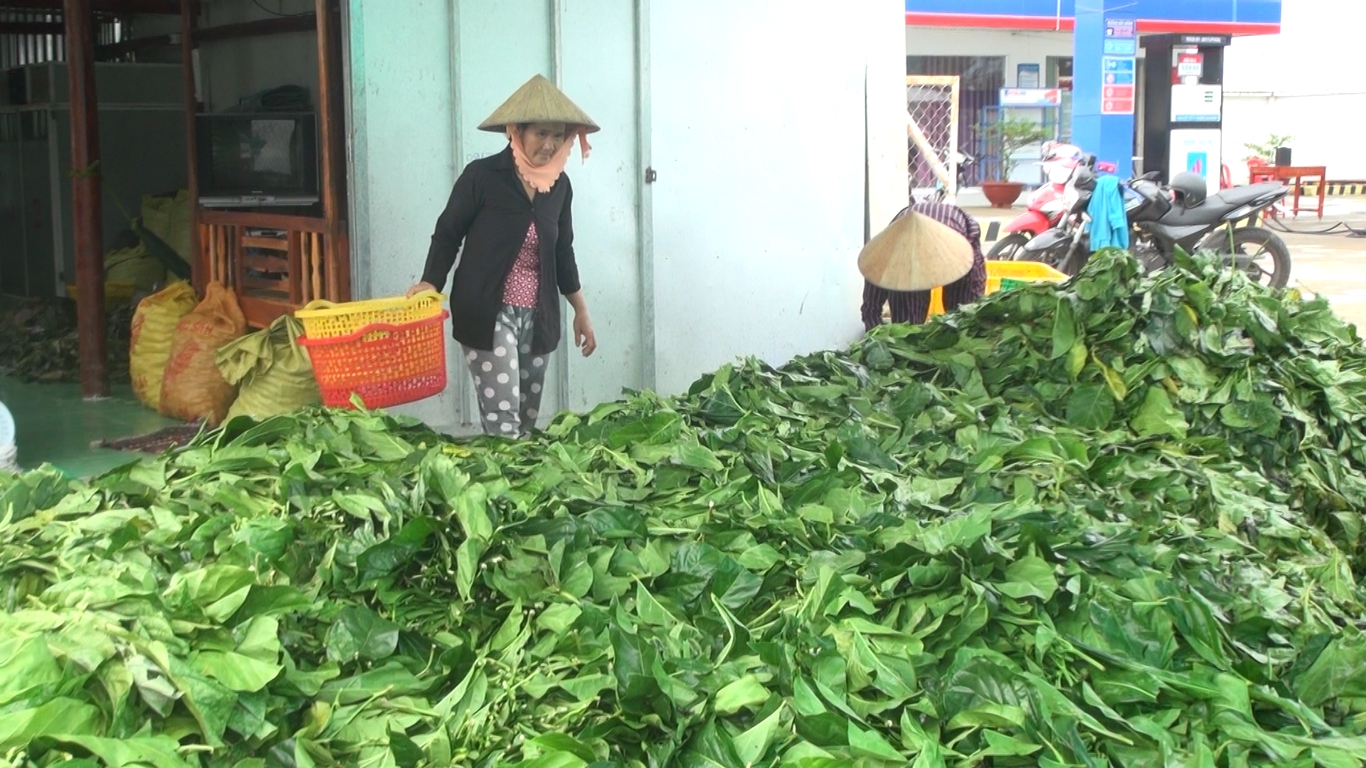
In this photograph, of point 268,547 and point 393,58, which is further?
point 393,58

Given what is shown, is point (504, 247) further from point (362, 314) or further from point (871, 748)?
point (871, 748)

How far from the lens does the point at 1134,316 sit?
4.15 meters

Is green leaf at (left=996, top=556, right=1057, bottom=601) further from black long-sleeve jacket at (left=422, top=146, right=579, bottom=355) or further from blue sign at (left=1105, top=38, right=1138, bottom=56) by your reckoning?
blue sign at (left=1105, top=38, right=1138, bottom=56)

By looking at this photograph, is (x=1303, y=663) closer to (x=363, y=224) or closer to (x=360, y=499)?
(x=360, y=499)

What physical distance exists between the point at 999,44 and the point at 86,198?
741 inches

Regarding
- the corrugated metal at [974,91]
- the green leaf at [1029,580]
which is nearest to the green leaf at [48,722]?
the green leaf at [1029,580]

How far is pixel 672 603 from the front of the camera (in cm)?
252

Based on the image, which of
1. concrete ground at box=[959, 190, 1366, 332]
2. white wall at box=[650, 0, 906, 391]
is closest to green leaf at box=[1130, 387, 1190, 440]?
white wall at box=[650, 0, 906, 391]

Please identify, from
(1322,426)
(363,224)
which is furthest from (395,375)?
(1322,426)

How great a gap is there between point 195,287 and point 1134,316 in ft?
17.5

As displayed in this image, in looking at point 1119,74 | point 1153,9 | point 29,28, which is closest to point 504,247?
point 29,28

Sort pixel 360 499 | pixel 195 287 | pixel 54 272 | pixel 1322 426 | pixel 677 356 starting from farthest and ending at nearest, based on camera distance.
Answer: pixel 54 272
pixel 195 287
pixel 677 356
pixel 1322 426
pixel 360 499

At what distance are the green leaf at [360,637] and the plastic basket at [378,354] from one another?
7.45 feet

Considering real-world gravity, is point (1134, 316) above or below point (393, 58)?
below
